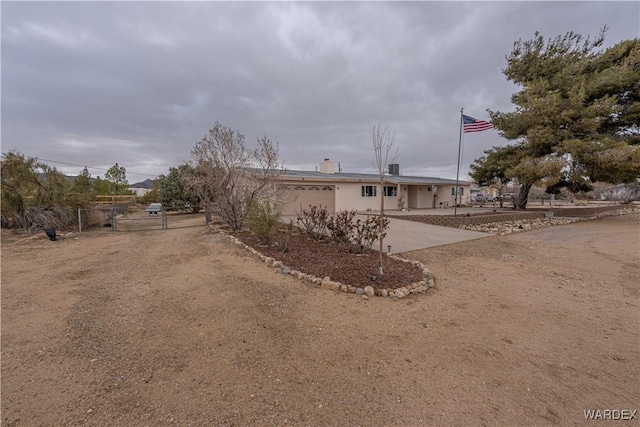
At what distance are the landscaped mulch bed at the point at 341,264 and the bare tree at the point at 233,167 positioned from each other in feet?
9.06

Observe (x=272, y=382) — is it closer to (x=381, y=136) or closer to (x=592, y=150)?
(x=381, y=136)

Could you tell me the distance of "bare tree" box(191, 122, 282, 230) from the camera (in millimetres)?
9469

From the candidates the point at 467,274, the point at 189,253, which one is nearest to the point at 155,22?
the point at 189,253

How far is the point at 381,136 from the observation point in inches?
194

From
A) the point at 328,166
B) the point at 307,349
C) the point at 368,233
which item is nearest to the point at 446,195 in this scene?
the point at 328,166

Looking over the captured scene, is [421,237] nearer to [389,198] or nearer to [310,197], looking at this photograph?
[310,197]

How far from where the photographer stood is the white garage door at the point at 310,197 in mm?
16094

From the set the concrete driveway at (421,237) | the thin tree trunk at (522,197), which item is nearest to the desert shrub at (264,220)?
the concrete driveway at (421,237)

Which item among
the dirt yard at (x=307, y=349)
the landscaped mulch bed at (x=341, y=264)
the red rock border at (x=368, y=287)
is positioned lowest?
the dirt yard at (x=307, y=349)

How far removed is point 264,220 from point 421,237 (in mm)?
5568

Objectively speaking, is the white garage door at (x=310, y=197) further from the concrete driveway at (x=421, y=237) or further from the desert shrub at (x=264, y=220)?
the desert shrub at (x=264, y=220)

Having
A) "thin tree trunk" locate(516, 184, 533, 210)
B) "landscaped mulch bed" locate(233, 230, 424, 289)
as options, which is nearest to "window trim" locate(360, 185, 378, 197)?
"thin tree trunk" locate(516, 184, 533, 210)

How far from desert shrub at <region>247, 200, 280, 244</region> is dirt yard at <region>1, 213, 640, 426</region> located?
5.93 ft

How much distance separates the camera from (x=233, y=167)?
9.54 metres
